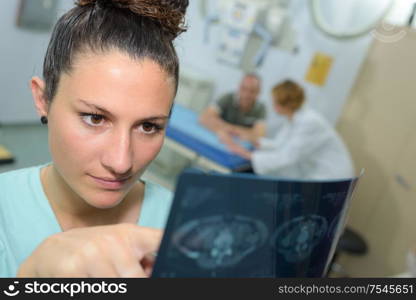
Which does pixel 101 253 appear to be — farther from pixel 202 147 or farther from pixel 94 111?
pixel 202 147

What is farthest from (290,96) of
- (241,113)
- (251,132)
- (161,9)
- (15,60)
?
(15,60)

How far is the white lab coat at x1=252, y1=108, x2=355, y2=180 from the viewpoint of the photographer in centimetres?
222

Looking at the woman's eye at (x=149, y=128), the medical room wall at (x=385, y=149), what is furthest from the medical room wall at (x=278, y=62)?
the woman's eye at (x=149, y=128)

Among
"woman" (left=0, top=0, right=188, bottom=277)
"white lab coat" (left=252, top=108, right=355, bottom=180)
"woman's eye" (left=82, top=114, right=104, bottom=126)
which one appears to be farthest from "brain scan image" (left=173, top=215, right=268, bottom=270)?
"white lab coat" (left=252, top=108, right=355, bottom=180)

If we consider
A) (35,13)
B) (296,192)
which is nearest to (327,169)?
(296,192)

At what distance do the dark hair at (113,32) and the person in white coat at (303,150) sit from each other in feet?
5.49

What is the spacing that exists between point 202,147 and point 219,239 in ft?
6.81

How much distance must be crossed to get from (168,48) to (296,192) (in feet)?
1.26

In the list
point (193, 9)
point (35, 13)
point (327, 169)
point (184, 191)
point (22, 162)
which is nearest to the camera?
point (184, 191)

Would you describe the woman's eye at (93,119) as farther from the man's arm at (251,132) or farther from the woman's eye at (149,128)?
the man's arm at (251,132)

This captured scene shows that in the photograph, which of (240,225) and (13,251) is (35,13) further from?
(240,225)

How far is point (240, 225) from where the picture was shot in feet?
1.20

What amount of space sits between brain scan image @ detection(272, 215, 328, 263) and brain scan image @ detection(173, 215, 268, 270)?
0.03 metres

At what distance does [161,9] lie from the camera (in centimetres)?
66
